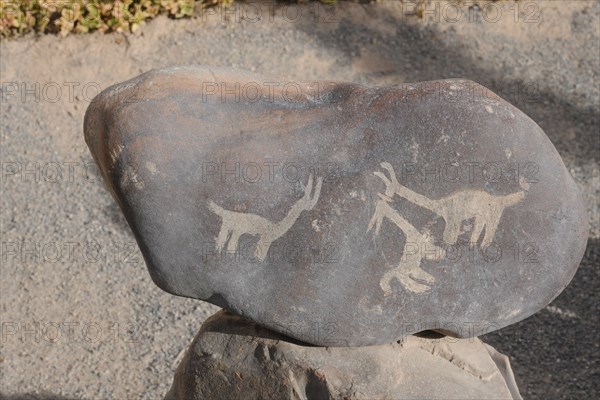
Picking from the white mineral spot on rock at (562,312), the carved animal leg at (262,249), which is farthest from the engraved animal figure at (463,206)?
the white mineral spot on rock at (562,312)

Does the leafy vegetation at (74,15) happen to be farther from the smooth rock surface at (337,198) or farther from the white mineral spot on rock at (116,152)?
the white mineral spot on rock at (116,152)

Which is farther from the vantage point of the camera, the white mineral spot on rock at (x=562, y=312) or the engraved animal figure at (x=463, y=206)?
the white mineral spot on rock at (x=562, y=312)

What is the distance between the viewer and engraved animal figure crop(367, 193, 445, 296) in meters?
2.27

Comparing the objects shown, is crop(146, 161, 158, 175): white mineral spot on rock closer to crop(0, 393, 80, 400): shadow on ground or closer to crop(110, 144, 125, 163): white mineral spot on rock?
crop(110, 144, 125, 163): white mineral spot on rock

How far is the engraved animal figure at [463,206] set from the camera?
2254mm

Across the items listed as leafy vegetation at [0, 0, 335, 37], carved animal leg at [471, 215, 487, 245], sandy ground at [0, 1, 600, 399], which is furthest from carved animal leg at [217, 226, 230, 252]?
leafy vegetation at [0, 0, 335, 37]

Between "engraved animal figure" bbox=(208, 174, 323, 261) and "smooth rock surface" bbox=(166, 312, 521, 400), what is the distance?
319 millimetres

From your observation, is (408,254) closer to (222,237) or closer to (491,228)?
(491,228)

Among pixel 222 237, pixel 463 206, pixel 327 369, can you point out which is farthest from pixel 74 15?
pixel 463 206

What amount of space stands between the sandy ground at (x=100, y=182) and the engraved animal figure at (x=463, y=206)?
1.57m

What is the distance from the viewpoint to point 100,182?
4.44 meters

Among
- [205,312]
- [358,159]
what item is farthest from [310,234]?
[205,312]

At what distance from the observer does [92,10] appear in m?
4.71

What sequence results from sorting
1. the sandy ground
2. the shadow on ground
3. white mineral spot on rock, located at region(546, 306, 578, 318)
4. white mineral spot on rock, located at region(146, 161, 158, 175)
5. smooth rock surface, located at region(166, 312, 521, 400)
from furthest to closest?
1. white mineral spot on rock, located at region(546, 306, 578, 318)
2. the sandy ground
3. the shadow on ground
4. smooth rock surface, located at region(166, 312, 521, 400)
5. white mineral spot on rock, located at region(146, 161, 158, 175)
